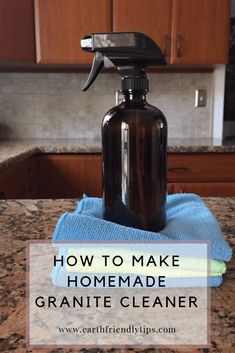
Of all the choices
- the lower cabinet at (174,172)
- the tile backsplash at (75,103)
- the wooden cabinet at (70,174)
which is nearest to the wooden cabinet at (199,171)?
the lower cabinet at (174,172)

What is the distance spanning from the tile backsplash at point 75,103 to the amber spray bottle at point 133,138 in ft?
6.98

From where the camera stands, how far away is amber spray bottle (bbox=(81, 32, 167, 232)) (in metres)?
0.50

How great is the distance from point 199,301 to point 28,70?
245 cm

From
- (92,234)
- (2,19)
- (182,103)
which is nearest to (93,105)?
(182,103)

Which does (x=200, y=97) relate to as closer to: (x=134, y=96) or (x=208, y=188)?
(x=208, y=188)

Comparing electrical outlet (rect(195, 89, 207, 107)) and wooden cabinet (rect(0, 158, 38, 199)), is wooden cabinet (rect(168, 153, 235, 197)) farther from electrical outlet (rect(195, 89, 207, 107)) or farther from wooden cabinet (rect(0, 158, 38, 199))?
wooden cabinet (rect(0, 158, 38, 199))

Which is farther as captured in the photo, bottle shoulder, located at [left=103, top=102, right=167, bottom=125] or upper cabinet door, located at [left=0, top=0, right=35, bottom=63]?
upper cabinet door, located at [left=0, top=0, right=35, bottom=63]

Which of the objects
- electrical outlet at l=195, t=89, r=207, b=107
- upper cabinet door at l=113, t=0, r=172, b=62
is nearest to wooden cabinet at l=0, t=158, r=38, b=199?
upper cabinet door at l=113, t=0, r=172, b=62

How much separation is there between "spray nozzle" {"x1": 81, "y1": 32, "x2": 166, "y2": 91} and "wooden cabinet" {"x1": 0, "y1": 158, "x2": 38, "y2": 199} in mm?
Answer: 1221

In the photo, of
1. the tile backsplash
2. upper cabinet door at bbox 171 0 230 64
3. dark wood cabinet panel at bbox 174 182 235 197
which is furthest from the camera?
the tile backsplash

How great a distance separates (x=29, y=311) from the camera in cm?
39

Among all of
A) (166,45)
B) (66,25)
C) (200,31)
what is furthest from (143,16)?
(66,25)

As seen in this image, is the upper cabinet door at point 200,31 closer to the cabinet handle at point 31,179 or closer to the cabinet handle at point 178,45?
the cabinet handle at point 178,45

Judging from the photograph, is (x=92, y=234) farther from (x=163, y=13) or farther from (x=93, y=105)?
(x=93, y=105)
